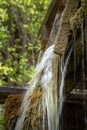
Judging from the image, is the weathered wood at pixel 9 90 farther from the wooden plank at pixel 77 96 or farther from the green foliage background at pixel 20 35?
the green foliage background at pixel 20 35

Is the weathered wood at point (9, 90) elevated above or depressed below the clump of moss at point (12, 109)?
above

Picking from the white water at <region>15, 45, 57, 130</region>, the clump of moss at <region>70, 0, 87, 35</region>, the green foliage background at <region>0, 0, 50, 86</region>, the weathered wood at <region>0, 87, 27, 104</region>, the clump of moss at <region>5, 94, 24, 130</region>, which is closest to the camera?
the clump of moss at <region>70, 0, 87, 35</region>

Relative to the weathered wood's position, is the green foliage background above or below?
above

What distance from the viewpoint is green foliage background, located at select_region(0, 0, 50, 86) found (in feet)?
39.7

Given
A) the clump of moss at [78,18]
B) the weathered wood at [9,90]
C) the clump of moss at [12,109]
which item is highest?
the clump of moss at [78,18]

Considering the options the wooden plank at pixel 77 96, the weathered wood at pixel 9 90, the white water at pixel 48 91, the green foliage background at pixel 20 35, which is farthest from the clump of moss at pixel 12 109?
the green foliage background at pixel 20 35

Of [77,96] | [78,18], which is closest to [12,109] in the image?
[77,96]

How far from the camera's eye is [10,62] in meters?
11.8

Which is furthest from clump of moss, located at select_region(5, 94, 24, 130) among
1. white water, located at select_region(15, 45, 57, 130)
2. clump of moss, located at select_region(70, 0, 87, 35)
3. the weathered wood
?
clump of moss, located at select_region(70, 0, 87, 35)

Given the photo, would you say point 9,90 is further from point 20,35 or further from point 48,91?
point 20,35

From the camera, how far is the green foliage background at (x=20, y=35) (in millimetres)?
12086

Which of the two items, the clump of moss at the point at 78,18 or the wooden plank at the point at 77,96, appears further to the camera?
the wooden plank at the point at 77,96

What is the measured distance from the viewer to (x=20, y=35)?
13.1 metres

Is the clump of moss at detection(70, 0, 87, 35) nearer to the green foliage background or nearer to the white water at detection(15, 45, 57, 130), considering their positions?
the white water at detection(15, 45, 57, 130)
